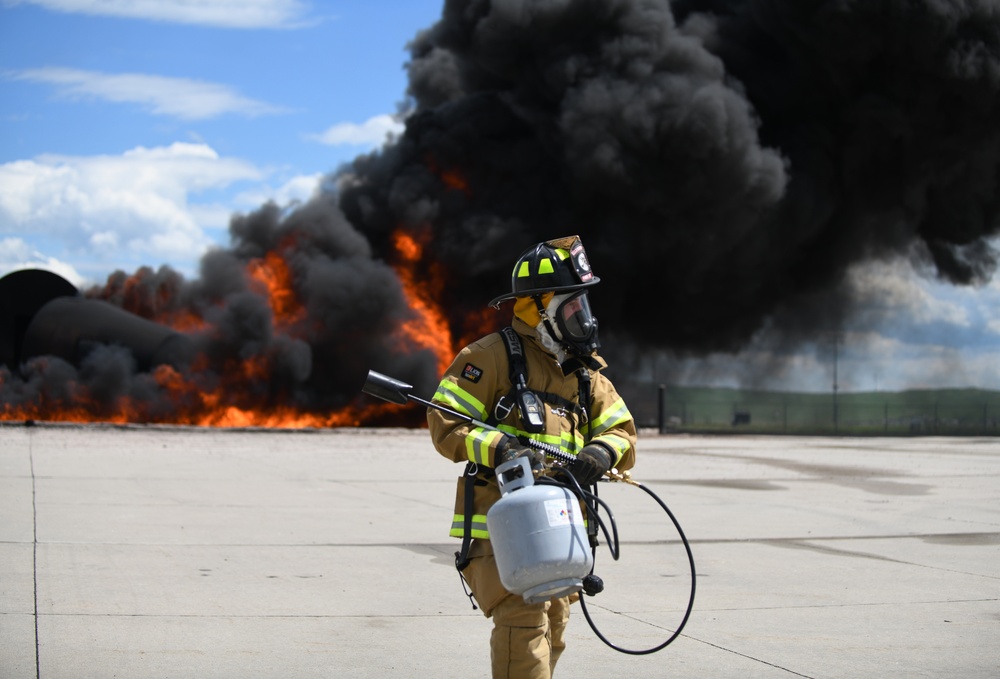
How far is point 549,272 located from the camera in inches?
149

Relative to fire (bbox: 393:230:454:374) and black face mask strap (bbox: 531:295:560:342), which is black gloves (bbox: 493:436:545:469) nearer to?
black face mask strap (bbox: 531:295:560:342)

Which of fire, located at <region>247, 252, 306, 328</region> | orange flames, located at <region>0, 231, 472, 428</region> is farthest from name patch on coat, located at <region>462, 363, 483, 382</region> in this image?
fire, located at <region>247, 252, 306, 328</region>

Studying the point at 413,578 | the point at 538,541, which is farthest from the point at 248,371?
the point at 538,541

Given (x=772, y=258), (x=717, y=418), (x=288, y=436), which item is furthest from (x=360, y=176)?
(x=717, y=418)

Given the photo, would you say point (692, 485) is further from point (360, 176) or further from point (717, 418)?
point (717, 418)

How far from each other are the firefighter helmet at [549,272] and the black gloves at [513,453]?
1.79 feet

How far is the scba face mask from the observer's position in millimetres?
3766

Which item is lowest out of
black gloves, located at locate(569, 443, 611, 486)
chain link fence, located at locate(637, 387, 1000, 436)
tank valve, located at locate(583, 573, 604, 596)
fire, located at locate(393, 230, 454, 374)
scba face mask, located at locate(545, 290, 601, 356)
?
chain link fence, located at locate(637, 387, 1000, 436)

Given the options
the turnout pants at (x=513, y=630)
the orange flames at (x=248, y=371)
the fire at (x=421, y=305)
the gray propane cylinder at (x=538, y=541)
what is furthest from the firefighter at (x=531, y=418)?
the fire at (x=421, y=305)

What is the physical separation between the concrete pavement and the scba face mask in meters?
1.51

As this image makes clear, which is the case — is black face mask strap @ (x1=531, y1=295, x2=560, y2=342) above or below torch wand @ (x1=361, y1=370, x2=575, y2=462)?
above

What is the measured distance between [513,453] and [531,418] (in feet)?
0.63

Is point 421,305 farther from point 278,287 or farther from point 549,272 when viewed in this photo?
point 549,272

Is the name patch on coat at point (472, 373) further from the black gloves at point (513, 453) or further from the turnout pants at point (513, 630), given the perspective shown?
the turnout pants at point (513, 630)
